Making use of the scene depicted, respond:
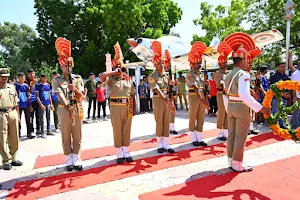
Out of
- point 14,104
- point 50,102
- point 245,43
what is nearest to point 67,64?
point 14,104

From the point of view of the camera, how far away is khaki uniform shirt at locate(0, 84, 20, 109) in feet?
16.3

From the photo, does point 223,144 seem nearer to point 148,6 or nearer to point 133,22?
point 133,22

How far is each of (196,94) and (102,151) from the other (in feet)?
8.22

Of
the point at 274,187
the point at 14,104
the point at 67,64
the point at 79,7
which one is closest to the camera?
the point at 274,187

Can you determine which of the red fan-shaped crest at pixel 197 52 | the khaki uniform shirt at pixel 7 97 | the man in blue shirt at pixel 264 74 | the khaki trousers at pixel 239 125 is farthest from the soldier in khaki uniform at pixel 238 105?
the khaki uniform shirt at pixel 7 97

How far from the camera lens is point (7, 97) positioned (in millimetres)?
5043

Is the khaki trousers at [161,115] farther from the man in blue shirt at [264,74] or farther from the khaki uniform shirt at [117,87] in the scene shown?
the man in blue shirt at [264,74]

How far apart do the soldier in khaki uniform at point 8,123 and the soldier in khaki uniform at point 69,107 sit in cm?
122

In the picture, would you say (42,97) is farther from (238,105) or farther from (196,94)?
(238,105)

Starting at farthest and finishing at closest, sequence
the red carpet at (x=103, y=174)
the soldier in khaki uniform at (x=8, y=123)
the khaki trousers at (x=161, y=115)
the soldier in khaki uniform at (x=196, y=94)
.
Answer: the soldier in khaki uniform at (x=196, y=94) → the khaki trousers at (x=161, y=115) → the soldier in khaki uniform at (x=8, y=123) → the red carpet at (x=103, y=174)

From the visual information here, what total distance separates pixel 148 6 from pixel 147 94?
13660mm

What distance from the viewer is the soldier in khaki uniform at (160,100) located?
5.43m

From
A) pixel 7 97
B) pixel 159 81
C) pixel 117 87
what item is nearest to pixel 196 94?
Result: pixel 159 81

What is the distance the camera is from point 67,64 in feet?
15.0
